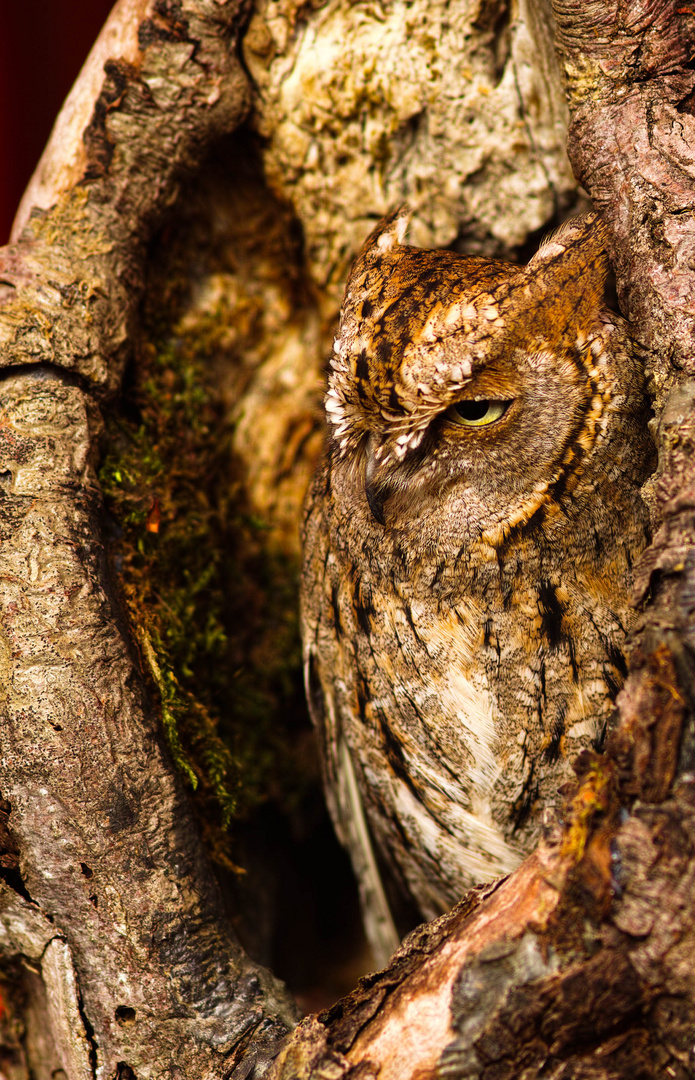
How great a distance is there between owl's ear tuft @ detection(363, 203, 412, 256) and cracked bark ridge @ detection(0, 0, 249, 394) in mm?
532

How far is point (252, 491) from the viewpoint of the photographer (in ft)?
7.51

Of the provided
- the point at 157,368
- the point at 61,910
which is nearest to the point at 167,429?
the point at 157,368

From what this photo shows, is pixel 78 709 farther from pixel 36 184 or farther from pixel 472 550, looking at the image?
pixel 36 184

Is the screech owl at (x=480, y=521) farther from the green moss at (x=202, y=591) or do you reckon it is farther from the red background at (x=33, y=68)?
the red background at (x=33, y=68)

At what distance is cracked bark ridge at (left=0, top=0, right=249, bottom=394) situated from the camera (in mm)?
1688

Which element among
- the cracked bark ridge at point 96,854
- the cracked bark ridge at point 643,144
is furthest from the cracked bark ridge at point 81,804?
the cracked bark ridge at point 643,144

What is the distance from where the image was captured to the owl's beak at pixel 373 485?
57.3 inches

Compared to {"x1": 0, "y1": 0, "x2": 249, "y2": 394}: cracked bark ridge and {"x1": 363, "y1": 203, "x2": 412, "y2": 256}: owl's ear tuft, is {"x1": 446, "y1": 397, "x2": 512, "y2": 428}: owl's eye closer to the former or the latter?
{"x1": 363, "y1": 203, "x2": 412, "y2": 256}: owl's ear tuft

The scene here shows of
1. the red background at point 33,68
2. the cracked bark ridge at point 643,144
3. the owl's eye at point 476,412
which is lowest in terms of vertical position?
the owl's eye at point 476,412

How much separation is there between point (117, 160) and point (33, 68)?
152cm

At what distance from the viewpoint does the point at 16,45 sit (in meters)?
2.80

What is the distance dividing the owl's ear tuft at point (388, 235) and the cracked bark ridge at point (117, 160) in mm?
532

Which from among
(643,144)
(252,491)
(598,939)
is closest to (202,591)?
(252,491)

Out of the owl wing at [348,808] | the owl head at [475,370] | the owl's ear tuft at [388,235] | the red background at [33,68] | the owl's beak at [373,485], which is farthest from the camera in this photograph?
the red background at [33,68]
